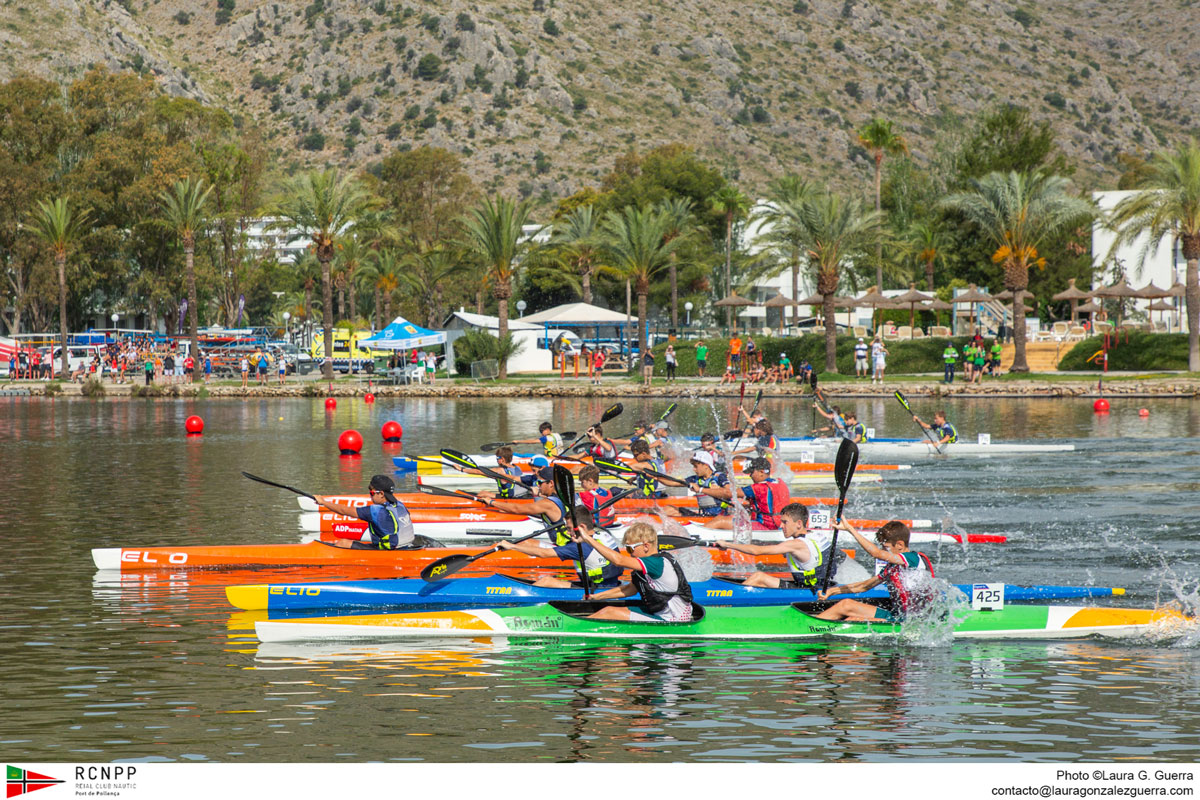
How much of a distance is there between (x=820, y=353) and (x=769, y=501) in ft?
135

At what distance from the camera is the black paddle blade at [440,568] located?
546 inches

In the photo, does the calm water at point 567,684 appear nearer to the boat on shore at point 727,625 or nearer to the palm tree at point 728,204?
the boat on shore at point 727,625

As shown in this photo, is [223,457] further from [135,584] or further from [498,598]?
[498,598]

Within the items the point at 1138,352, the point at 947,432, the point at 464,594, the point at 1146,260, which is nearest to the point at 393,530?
the point at 464,594

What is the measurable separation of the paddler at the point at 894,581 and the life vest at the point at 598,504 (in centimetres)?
427

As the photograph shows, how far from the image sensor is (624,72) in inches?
5659

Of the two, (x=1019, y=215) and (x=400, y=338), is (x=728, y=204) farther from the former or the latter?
(x=1019, y=215)

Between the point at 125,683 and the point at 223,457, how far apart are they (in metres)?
21.3

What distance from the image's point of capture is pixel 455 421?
4284 cm

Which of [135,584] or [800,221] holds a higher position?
[800,221]

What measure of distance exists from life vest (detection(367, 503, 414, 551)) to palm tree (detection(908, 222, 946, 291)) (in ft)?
202

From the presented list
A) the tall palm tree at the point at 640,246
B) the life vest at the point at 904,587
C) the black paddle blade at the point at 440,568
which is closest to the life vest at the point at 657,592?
the life vest at the point at 904,587

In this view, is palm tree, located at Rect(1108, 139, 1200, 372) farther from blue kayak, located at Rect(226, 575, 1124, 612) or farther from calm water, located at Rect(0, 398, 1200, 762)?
blue kayak, located at Rect(226, 575, 1124, 612)
